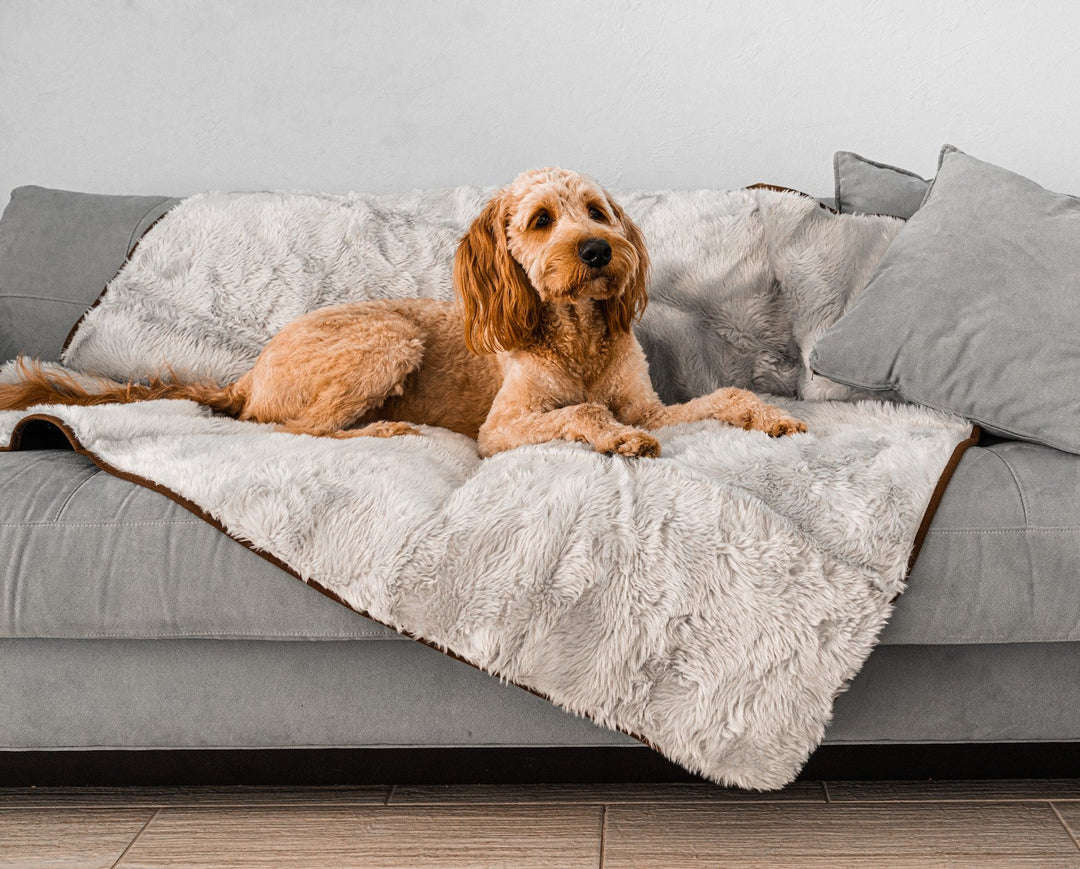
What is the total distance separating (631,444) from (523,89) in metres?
Answer: 1.78

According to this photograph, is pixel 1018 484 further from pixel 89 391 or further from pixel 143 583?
pixel 89 391

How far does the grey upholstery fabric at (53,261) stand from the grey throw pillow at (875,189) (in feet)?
6.42

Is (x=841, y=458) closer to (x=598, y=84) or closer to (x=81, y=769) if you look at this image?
(x=81, y=769)

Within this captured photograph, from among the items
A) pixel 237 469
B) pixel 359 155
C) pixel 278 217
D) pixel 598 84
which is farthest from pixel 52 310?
pixel 598 84

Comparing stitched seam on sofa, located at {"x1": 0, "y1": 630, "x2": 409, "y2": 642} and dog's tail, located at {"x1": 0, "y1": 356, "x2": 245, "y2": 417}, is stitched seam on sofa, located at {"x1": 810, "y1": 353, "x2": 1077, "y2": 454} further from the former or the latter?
dog's tail, located at {"x1": 0, "y1": 356, "x2": 245, "y2": 417}

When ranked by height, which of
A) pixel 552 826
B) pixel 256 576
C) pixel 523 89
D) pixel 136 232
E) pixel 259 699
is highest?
pixel 523 89

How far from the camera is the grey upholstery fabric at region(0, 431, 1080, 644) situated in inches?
51.1

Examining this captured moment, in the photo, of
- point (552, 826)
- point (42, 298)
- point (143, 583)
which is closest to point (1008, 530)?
point (552, 826)

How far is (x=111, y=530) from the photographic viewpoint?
1377mm

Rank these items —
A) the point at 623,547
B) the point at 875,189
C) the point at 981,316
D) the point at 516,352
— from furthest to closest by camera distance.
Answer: the point at 875,189 < the point at 516,352 < the point at 981,316 < the point at 623,547

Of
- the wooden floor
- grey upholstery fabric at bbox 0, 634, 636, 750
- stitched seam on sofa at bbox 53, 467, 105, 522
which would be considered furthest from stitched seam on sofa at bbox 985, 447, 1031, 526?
stitched seam on sofa at bbox 53, 467, 105, 522

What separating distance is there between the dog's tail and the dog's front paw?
1.00 m

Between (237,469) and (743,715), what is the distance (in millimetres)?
920

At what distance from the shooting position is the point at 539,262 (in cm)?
182
